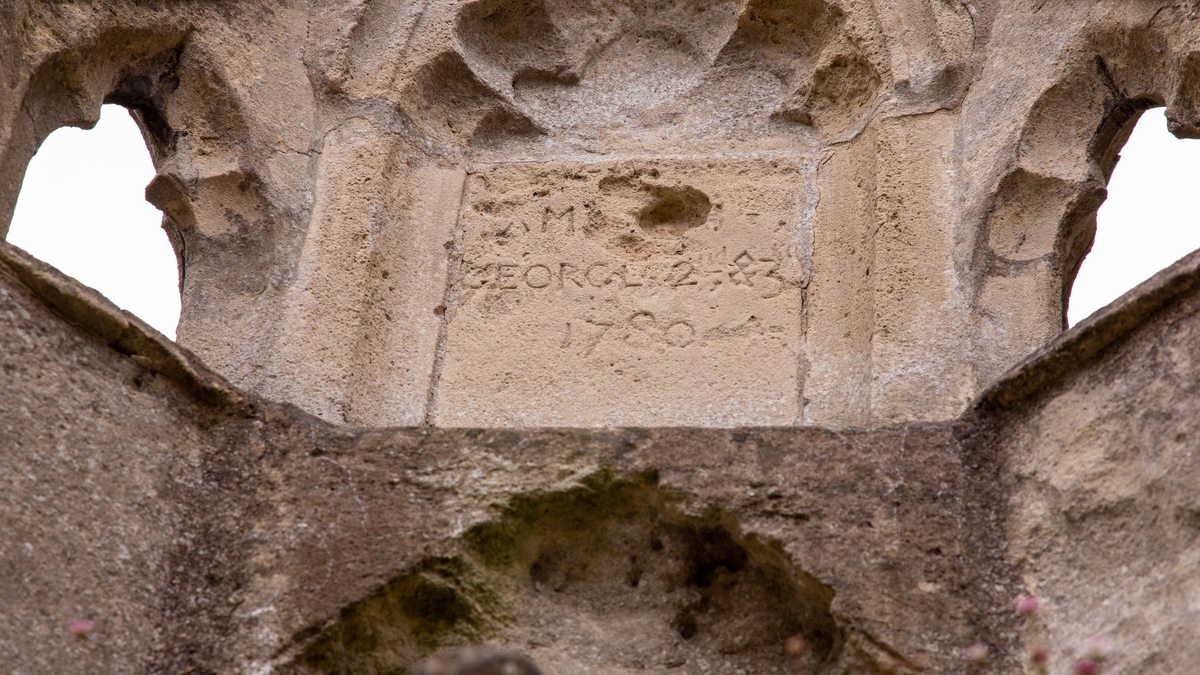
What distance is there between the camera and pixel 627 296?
443cm

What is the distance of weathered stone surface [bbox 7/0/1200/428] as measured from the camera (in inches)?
165

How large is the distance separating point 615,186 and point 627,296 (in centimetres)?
39

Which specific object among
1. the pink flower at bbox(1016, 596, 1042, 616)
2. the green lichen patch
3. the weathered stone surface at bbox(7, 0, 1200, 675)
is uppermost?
the weathered stone surface at bbox(7, 0, 1200, 675)

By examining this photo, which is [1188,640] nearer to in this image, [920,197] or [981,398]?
[981,398]

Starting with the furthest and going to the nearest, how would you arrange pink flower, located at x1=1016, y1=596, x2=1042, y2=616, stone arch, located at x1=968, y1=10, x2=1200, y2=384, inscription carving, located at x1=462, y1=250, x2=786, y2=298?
inscription carving, located at x1=462, y1=250, x2=786, y2=298
stone arch, located at x1=968, y1=10, x2=1200, y2=384
pink flower, located at x1=1016, y1=596, x2=1042, y2=616

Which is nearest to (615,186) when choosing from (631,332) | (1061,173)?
(631,332)

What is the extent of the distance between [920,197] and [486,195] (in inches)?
45.8

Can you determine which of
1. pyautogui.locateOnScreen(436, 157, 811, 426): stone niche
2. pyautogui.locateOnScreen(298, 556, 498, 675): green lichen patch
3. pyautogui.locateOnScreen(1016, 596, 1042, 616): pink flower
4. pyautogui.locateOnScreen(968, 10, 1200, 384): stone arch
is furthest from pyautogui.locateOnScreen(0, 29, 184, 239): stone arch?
pyautogui.locateOnScreen(1016, 596, 1042, 616): pink flower

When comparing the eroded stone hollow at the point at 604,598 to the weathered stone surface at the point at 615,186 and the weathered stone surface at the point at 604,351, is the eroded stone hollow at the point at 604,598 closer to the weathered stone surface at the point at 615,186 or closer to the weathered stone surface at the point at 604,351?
the weathered stone surface at the point at 604,351

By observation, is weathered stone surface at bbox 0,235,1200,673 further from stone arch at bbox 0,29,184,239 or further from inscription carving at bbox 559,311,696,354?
stone arch at bbox 0,29,184,239

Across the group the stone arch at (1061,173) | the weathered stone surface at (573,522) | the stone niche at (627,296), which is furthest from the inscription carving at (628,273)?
the weathered stone surface at (573,522)

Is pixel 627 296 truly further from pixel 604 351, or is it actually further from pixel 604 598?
pixel 604 598

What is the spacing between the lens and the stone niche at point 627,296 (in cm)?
422

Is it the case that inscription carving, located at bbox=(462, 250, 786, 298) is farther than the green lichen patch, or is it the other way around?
inscription carving, located at bbox=(462, 250, 786, 298)
